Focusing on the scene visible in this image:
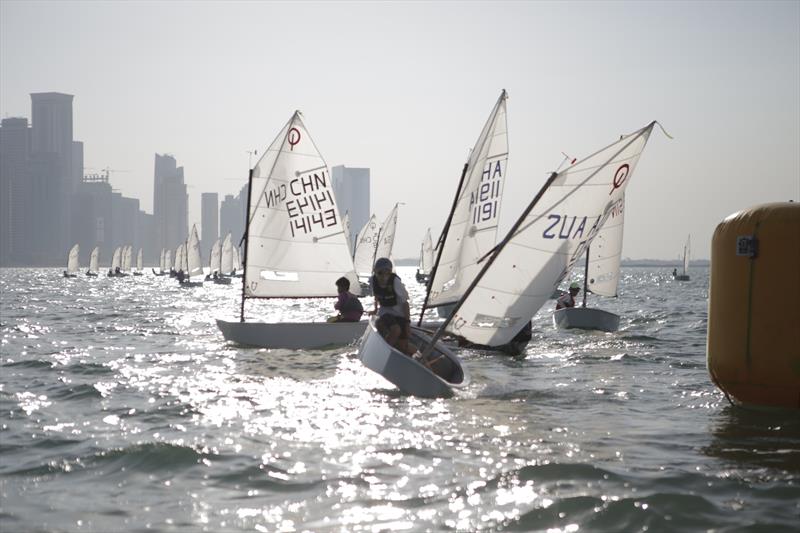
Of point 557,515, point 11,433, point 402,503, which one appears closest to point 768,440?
point 557,515

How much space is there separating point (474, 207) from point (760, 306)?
11365 mm

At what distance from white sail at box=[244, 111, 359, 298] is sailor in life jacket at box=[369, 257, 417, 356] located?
354 inches

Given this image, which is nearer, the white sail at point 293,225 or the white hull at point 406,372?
the white hull at point 406,372

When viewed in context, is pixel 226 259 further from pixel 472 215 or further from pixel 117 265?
pixel 472 215

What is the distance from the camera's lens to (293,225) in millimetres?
23250

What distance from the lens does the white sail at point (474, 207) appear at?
68.7 feet

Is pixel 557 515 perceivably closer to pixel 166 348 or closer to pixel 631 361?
pixel 631 361

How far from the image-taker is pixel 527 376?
52.4 feet

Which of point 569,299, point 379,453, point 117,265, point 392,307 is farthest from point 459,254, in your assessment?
point 117,265

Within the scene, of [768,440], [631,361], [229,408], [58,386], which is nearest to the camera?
[768,440]

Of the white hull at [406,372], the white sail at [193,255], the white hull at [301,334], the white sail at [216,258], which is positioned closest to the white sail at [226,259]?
the white sail at [216,258]

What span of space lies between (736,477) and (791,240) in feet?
10.6

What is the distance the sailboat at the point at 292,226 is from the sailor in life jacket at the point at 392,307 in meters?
8.69

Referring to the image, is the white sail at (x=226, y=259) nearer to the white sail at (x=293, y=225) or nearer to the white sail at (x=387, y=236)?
the white sail at (x=387, y=236)
